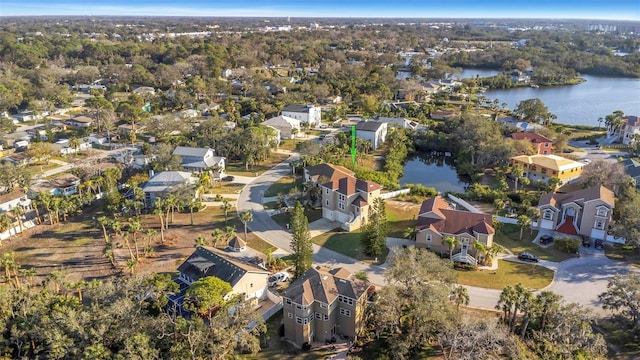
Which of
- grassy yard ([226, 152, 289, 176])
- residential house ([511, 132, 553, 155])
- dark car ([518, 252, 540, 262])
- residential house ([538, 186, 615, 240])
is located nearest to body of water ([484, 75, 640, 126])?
residential house ([511, 132, 553, 155])

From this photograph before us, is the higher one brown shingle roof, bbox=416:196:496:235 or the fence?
brown shingle roof, bbox=416:196:496:235

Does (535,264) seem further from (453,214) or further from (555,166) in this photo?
(555,166)

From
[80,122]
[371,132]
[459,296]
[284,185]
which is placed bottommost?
[284,185]

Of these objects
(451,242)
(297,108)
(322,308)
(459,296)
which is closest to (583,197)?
(451,242)

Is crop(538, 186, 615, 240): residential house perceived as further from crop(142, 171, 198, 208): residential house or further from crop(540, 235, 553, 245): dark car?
crop(142, 171, 198, 208): residential house

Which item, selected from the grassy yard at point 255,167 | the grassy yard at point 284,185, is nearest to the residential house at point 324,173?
the grassy yard at point 284,185

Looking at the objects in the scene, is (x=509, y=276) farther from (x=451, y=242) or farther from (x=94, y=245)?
(x=94, y=245)
